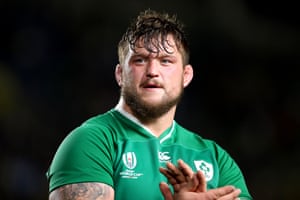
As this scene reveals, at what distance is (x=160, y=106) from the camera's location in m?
2.81

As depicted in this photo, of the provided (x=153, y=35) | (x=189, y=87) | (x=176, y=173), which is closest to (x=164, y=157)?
(x=176, y=173)

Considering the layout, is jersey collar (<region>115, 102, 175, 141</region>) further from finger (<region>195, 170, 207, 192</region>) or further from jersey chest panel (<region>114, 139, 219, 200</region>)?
finger (<region>195, 170, 207, 192</region>)

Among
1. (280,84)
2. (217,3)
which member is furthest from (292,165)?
A: (217,3)

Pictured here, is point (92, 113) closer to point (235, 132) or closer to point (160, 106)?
point (235, 132)

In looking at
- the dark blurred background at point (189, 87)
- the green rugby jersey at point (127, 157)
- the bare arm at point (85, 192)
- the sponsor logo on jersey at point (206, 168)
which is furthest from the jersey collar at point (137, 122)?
the dark blurred background at point (189, 87)

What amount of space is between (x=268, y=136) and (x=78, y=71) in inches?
65.6

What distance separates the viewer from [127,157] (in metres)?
2.64

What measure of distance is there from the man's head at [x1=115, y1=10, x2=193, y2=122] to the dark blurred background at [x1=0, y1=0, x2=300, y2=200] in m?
2.43

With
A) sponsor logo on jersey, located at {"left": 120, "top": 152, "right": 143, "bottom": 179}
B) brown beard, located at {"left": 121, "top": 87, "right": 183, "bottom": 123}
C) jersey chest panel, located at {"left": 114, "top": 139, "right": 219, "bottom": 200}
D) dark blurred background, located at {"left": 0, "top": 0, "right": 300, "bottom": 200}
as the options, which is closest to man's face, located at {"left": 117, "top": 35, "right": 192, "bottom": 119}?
brown beard, located at {"left": 121, "top": 87, "right": 183, "bottom": 123}

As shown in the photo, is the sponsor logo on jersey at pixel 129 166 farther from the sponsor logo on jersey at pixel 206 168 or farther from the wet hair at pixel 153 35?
the wet hair at pixel 153 35

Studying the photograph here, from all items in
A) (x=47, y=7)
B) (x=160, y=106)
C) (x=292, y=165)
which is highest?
(x=47, y=7)

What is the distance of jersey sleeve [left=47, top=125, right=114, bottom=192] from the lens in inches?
99.3

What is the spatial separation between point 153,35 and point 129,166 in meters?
0.61

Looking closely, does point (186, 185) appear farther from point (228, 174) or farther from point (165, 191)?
point (228, 174)
